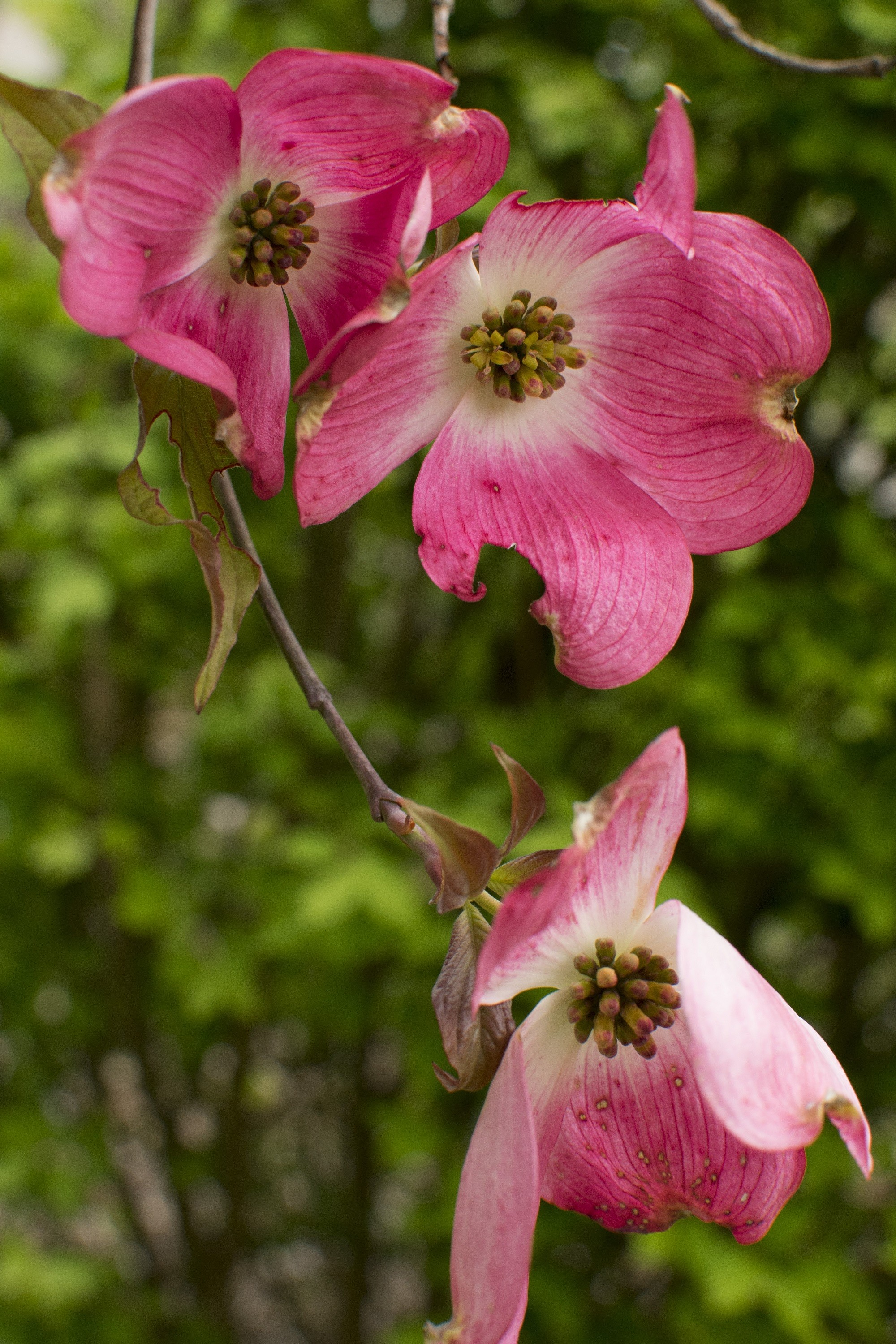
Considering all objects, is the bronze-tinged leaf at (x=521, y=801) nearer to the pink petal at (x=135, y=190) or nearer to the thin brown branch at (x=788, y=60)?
the pink petal at (x=135, y=190)

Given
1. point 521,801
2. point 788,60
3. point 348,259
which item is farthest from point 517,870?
point 788,60

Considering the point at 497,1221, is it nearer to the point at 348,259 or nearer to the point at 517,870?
the point at 517,870

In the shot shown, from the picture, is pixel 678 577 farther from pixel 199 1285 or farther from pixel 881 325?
pixel 199 1285

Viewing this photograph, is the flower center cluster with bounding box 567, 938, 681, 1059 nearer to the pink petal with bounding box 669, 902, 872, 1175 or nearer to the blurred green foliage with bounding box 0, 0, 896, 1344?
the pink petal with bounding box 669, 902, 872, 1175

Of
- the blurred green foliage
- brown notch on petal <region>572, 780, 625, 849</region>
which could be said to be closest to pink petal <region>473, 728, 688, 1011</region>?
brown notch on petal <region>572, 780, 625, 849</region>

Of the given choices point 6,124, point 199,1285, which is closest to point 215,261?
point 6,124
